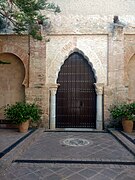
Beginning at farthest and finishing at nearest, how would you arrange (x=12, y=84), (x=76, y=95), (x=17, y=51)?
(x=12, y=84) < (x=76, y=95) < (x=17, y=51)

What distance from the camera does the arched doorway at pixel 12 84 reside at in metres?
10.1

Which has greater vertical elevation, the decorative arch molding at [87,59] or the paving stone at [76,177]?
the decorative arch molding at [87,59]

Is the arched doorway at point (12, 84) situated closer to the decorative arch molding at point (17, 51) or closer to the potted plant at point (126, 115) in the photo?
the decorative arch molding at point (17, 51)

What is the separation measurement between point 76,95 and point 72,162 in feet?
15.9

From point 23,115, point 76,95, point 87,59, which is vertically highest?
point 87,59

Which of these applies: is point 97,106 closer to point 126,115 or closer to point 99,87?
point 99,87

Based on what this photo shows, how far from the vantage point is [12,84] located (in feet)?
33.1

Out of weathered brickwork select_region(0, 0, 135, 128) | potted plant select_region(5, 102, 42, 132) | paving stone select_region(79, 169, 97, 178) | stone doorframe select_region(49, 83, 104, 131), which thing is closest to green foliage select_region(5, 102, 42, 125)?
potted plant select_region(5, 102, 42, 132)

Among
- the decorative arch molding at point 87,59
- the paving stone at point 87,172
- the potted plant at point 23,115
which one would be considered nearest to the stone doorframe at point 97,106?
the decorative arch molding at point 87,59

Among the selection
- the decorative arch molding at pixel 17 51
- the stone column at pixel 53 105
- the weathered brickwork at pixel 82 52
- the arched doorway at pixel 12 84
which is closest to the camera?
the weathered brickwork at pixel 82 52

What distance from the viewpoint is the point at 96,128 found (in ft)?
31.3

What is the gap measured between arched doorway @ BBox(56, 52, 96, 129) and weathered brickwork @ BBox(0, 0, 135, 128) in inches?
12.8

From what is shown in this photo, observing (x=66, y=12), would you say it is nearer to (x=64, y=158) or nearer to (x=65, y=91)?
(x=65, y=91)

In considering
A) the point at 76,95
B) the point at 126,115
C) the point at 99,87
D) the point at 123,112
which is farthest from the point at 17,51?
the point at 126,115
